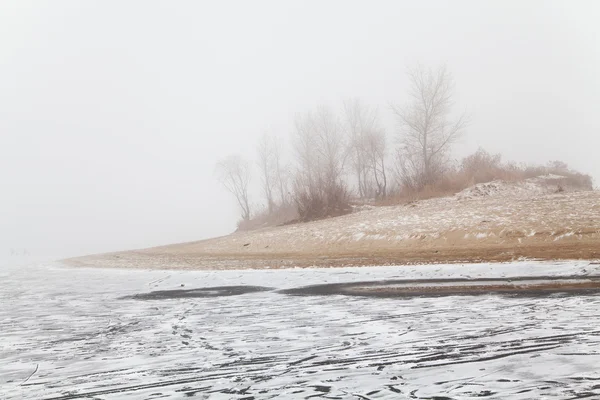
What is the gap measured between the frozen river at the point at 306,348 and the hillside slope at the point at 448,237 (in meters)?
6.93

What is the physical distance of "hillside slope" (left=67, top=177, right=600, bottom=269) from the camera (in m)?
13.6

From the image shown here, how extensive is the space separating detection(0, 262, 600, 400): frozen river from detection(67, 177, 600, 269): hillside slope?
693cm

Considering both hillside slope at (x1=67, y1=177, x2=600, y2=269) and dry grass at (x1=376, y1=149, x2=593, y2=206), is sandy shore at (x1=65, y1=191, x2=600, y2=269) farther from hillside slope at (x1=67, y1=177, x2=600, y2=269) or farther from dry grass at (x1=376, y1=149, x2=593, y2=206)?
dry grass at (x1=376, y1=149, x2=593, y2=206)

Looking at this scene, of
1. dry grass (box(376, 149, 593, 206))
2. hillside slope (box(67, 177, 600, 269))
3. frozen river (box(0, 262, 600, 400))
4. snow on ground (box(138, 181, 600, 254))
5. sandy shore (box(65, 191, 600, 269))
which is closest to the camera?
frozen river (box(0, 262, 600, 400))

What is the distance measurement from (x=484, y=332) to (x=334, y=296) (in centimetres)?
361

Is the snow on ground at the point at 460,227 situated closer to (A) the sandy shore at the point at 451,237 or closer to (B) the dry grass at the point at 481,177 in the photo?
(A) the sandy shore at the point at 451,237

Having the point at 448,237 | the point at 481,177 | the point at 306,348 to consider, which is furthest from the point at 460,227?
the point at 481,177

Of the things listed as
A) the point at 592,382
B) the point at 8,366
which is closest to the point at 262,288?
the point at 8,366

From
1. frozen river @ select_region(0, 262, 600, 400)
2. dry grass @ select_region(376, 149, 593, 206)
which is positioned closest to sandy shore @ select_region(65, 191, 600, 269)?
frozen river @ select_region(0, 262, 600, 400)

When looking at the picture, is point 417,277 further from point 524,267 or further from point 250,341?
point 250,341

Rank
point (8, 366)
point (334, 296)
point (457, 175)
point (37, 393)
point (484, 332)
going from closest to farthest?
point (37, 393)
point (8, 366)
point (484, 332)
point (334, 296)
point (457, 175)

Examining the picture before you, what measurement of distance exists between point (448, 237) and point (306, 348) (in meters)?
13.3

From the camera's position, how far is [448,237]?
1673 cm

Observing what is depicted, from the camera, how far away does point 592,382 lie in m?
3.09
